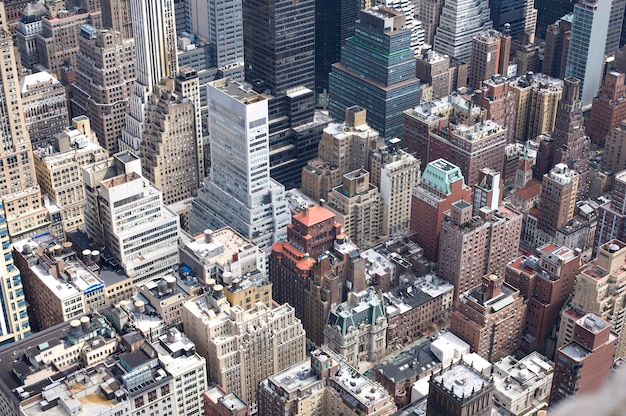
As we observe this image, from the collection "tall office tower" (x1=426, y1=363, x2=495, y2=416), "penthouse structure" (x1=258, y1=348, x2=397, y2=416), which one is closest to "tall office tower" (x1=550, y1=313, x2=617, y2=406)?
"tall office tower" (x1=426, y1=363, x2=495, y2=416)

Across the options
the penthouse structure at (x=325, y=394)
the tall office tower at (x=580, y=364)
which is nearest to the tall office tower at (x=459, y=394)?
the penthouse structure at (x=325, y=394)

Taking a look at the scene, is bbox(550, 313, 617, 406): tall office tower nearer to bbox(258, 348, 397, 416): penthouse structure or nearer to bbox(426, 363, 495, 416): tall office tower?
bbox(426, 363, 495, 416): tall office tower

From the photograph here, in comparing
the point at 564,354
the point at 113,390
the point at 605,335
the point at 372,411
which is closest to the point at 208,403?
the point at 113,390

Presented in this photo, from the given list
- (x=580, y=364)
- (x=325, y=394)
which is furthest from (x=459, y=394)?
(x=325, y=394)

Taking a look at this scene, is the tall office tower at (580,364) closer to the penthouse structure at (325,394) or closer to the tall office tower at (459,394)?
the tall office tower at (459,394)

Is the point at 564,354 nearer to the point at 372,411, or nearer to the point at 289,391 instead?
the point at 372,411
